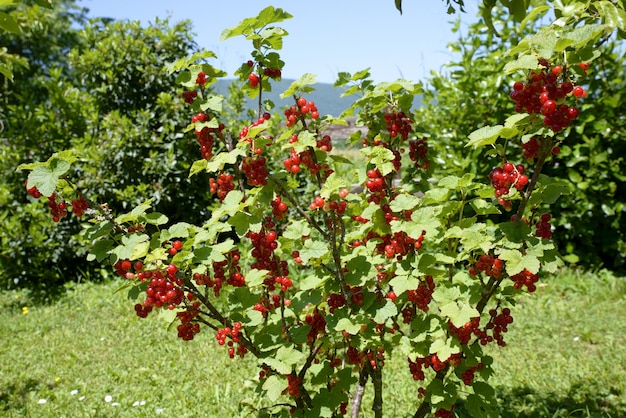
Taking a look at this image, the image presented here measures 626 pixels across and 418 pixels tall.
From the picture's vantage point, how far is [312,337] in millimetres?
2178

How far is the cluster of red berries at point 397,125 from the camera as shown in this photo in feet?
6.78

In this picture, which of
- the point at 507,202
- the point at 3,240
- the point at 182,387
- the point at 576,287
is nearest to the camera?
the point at 507,202

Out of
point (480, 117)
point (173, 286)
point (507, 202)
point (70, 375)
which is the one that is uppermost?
point (480, 117)

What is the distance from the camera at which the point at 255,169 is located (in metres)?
1.75

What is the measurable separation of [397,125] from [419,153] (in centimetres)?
23

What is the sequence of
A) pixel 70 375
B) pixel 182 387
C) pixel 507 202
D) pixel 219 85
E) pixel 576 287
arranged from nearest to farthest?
pixel 507 202 → pixel 182 387 → pixel 70 375 → pixel 576 287 → pixel 219 85

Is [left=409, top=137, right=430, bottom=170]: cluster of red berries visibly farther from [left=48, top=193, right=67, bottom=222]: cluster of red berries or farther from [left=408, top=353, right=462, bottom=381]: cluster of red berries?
[left=48, top=193, right=67, bottom=222]: cluster of red berries

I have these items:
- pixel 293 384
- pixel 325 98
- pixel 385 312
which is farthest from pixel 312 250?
pixel 325 98

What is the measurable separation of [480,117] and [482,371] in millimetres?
3654

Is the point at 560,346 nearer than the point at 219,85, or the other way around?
the point at 560,346

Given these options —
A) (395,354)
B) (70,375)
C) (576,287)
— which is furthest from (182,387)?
(576,287)

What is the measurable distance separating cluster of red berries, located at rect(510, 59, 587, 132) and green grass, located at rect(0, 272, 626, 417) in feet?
6.52

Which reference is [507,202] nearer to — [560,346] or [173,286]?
[173,286]

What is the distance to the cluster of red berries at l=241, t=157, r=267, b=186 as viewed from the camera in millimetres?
1754
